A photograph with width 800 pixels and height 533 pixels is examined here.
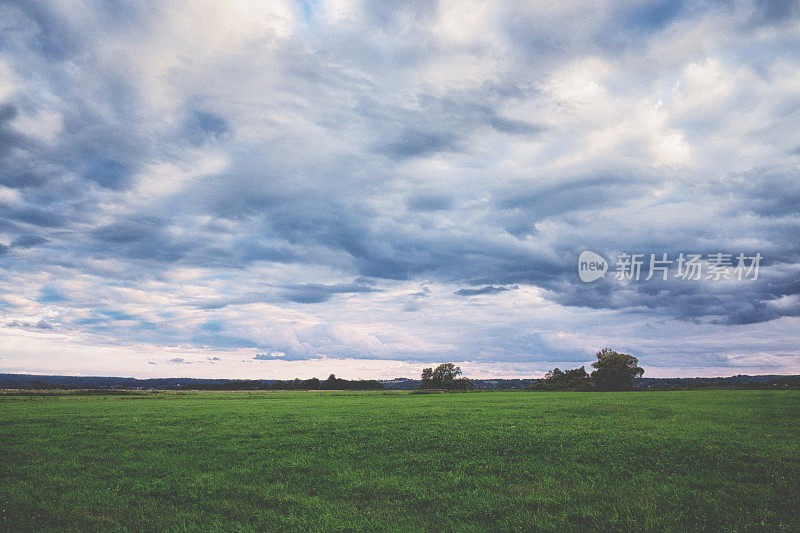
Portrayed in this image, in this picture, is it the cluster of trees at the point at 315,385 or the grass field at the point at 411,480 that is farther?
the cluster of trees at the point at 315,385

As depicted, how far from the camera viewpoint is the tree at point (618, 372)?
13950 cm

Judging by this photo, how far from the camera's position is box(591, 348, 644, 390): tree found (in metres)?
140

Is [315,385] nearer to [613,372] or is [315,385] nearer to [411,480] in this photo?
[613,372]

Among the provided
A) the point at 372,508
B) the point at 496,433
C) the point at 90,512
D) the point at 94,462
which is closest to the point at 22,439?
the point at 94,462

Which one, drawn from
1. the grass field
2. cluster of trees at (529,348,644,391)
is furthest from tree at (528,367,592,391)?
the grass field

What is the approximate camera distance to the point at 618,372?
140 meters

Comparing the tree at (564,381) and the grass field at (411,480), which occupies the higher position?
the grass field at (411,480)

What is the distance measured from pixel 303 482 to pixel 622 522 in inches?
364

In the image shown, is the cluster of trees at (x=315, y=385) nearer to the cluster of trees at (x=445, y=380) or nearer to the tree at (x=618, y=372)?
the cluster of trees at (x=445, y=380)

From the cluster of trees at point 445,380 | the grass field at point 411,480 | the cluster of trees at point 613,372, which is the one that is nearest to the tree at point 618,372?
the cluster of trees at point 613,372

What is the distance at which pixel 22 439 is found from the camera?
79.7 ft

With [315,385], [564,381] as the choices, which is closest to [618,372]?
[564,381]

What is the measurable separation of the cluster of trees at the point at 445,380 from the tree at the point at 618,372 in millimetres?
45327

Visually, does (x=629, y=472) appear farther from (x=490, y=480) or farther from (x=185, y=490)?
(x=185, y=490)
